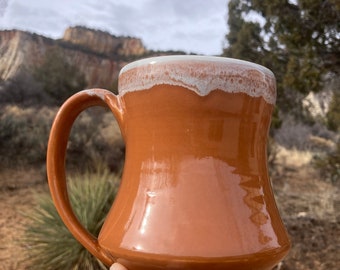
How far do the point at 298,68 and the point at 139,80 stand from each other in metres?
3.60

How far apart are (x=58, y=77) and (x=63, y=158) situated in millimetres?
11275

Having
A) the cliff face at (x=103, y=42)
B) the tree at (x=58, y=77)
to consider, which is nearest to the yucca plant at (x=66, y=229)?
the tree at (x=58, y=77)

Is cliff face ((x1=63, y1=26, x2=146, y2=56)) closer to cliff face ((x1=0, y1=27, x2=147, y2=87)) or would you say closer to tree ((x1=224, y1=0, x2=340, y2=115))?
cliff face ((x1=0, y1=27, x2=147, y2=87))

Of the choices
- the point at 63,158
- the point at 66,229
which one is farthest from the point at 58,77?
the point at 63,158

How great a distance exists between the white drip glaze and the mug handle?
0.41 ft

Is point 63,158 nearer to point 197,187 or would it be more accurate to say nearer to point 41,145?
point 197,187

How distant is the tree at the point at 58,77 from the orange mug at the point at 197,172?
33.4 ft

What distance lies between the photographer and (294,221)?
414 centimetres

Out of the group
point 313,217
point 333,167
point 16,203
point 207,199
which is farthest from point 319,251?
point 16,203

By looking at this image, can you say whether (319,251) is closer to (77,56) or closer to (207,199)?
(207,199)

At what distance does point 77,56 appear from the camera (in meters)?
17.2

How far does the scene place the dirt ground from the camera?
10.7ft

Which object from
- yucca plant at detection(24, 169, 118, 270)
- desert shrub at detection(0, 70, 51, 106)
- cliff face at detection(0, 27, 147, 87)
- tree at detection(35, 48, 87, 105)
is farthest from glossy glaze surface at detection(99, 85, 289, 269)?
cliff face at detection(0, 27, 147, 87)

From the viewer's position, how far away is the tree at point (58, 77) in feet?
36.8
